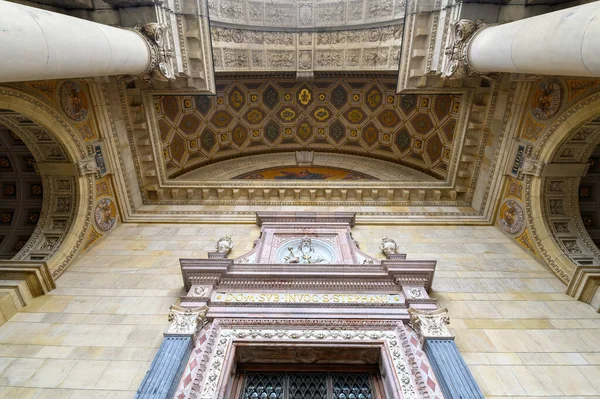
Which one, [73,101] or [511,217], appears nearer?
[73,101]

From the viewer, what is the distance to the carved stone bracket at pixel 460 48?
289 inches

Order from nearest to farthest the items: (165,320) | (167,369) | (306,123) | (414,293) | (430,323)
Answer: (167,369) < (430,323) < (165,320) < (414,293) < (306,123)

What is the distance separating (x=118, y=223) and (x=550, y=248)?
10.7 m

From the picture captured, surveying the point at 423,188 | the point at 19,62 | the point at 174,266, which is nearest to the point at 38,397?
the point at 174,266

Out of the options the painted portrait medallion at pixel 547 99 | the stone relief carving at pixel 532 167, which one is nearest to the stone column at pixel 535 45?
the painted portrait medallion at pixel 547 99

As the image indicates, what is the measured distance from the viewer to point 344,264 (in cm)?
672

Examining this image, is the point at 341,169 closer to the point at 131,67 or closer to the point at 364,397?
the point at 131,67

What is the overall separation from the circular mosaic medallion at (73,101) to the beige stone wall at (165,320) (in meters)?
3.06

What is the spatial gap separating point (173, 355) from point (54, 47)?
4742 mm

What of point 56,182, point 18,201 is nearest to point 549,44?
point 56,182

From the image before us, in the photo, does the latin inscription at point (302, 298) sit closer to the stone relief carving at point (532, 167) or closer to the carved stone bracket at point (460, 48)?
the stone relief carving at point (532, 167)

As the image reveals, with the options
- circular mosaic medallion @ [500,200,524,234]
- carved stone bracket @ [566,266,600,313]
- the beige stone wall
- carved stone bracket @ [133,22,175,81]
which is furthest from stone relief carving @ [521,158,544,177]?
carved stone bracket @ [133,22,175,81]

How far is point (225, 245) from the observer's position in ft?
24.8

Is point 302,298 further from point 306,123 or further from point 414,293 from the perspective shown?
point 306,123
